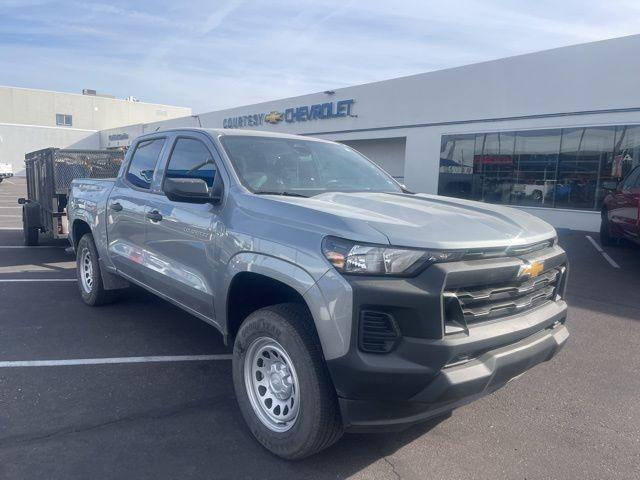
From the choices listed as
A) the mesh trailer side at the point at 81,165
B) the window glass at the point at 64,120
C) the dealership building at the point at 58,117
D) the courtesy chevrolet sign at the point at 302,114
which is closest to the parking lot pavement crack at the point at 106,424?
the mesh trailer side at the point at 81,165

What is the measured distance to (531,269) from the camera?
2.96 m

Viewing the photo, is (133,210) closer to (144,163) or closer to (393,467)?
(144,163)

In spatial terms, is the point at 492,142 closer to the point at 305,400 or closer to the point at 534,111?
the point at 534,111

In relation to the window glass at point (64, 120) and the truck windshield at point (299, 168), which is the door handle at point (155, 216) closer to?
the truck windshield at point (299, 168)

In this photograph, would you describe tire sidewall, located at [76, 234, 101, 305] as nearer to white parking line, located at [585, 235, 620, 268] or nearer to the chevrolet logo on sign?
white parking line, located at [585, 235, 620, 268]

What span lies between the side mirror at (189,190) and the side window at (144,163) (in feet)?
4.30

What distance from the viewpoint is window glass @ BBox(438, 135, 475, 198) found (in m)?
18.1

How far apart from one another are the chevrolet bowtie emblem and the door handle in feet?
9.09

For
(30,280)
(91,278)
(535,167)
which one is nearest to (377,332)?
(91,278)

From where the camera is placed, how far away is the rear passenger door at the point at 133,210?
4.61 metres

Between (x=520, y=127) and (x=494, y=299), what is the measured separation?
15.1 metres

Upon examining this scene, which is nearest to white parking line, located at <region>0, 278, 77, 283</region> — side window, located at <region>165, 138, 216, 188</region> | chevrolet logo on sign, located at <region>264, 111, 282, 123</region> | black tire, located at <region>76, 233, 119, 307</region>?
black tire, located at <region>76, 233, 119, 307</region>

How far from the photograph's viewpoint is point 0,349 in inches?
183

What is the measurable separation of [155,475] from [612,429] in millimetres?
2933
